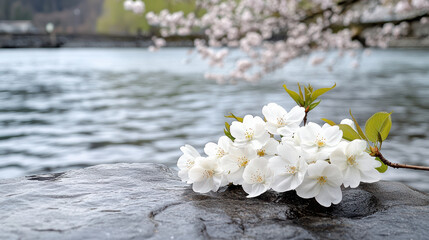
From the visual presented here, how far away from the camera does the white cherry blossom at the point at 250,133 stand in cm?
193

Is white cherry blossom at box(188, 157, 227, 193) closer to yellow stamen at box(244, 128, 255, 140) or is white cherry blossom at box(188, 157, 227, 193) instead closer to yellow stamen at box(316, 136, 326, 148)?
yellow stamen at box(244, 128, 255, 140)

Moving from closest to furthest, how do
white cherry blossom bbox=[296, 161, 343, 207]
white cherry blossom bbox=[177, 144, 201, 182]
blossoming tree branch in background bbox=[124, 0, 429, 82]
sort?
white cherry blossom bbox=[296, 161, 343, 207]
white cherry blossom bbox=[177, 144, 201, 182]
blossoming tree branch in background bbox=[124, 0, 429, 82]

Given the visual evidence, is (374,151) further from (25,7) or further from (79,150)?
(25,7)

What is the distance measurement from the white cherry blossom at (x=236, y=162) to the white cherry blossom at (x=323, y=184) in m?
0.27

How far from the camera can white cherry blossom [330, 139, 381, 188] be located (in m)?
1.81

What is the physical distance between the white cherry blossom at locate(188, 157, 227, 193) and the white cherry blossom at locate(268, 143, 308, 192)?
0.94 feet

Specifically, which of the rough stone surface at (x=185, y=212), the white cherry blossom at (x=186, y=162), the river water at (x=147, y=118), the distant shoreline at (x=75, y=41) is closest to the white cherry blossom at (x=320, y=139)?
the rough stone surface at (x=185, y=212)

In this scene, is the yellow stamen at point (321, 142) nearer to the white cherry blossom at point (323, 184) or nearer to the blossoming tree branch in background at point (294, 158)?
the blossoming tree branch in background at point (294, 158)

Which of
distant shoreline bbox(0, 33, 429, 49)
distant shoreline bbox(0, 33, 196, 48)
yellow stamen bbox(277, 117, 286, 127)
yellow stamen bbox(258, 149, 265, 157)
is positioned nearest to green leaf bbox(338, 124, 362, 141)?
yellow stamen bbox(277, 117, 286, 127)

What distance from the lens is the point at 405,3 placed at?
40.0ft

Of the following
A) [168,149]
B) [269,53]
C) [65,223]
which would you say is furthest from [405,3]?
[65,223]

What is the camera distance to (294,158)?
178 cm

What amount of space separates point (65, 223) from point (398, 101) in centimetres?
1360

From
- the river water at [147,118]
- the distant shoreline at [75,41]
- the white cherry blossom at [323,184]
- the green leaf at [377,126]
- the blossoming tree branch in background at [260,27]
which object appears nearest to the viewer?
the white cherry blossom at [323,184]
